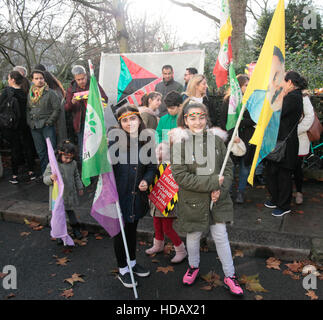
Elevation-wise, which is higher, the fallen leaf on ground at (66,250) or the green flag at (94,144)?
the green flag at (94,144)

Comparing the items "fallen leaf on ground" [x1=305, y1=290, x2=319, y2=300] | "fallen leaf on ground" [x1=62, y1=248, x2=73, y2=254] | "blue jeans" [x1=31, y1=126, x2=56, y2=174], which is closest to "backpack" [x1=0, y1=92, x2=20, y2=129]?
"blue jeans" [x1=31, y1=126, x2=56, y2=174]

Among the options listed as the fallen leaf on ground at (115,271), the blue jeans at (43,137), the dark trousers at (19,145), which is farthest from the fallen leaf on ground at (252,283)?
the dark trousers at (19,145)

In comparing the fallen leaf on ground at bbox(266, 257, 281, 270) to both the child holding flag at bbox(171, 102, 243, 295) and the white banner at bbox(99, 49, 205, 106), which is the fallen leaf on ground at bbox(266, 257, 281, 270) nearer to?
the child holding flag at bbox(171, 102, 243, 295)

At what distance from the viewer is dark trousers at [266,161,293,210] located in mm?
4551

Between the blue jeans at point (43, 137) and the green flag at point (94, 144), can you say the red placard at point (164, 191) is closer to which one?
the green flag at point (94, 144)

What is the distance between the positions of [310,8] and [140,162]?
47.5ft

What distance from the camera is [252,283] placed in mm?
3279

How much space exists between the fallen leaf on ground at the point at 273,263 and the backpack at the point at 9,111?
16.1 ft

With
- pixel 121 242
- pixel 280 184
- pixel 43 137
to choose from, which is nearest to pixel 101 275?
pixel 121 242

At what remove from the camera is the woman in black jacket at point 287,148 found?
13.9 ft

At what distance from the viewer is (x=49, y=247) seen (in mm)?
4227

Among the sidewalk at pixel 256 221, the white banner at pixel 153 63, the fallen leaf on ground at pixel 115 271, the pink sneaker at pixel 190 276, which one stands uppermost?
the white banner at pixel 153 63

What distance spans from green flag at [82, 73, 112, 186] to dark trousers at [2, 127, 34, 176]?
12.7ft
